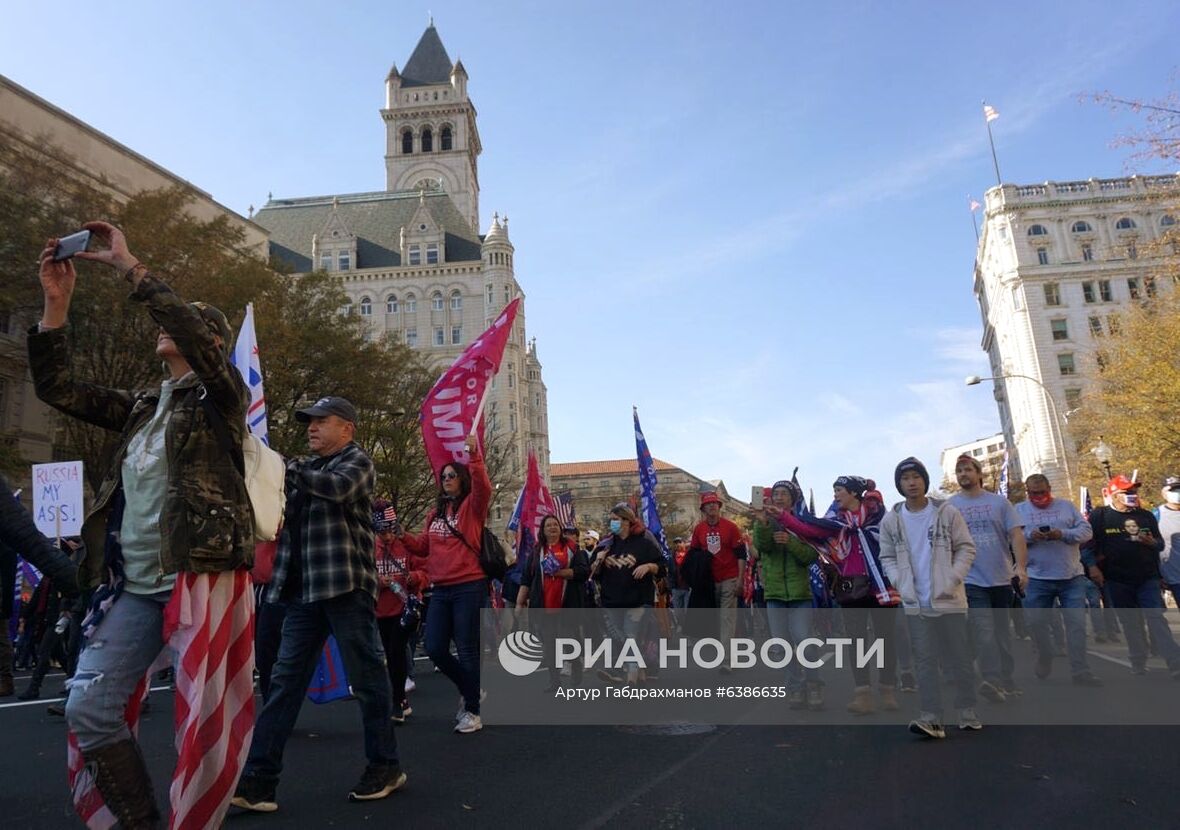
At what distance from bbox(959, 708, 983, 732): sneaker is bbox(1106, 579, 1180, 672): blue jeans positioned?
3.85 metres

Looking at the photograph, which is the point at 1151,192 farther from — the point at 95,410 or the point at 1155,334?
the point at 95,410

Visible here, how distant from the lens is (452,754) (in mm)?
5270

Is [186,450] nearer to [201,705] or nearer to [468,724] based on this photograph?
[201,705]

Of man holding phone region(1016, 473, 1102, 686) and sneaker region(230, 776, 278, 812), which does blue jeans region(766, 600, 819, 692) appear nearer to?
man holding phone region(1016, 473, 1102, 686)

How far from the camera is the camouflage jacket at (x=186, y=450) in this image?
9.43 feet

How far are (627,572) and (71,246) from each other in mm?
6249

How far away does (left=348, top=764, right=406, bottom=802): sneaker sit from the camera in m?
4.07

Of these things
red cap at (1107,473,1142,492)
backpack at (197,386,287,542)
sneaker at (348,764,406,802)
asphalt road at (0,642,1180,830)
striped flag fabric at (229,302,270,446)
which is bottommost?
asphalt road at (0,642,1180,830)

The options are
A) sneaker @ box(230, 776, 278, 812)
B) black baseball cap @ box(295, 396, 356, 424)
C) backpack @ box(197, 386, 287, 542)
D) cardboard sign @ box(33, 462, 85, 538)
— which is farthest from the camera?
cardboard sign @ box(33, 462, 85, 538)

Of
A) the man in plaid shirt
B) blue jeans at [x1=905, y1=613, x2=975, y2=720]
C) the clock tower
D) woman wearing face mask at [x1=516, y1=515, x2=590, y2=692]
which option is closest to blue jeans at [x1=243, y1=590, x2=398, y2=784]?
the man in plaid shirt

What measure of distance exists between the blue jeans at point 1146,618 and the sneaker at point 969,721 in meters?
3.85

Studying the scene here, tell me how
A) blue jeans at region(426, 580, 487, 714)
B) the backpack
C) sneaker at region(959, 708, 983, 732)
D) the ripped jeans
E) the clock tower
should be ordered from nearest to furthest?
the ripped jeans < the backpack < sneaker at region(959, 708, 983, 732) < blue jeans at region(426, 580, 487, 714) < the clock tower

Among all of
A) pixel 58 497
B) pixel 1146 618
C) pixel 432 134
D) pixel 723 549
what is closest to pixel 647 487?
pixel 723 549

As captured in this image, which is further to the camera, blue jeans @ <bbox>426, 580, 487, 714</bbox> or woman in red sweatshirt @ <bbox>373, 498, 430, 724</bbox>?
woman in red sweatshirt @ <bbox>373, 498, 430, 724</bbox>
